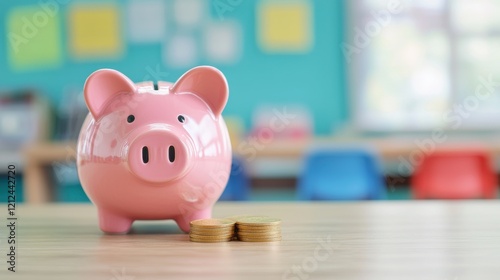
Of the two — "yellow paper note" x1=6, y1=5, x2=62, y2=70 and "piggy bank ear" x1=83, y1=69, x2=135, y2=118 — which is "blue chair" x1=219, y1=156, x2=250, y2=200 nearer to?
"yellow paper note" x1=6, y1=5, x2=62, y2=70

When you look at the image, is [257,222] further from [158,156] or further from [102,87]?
[102,87]

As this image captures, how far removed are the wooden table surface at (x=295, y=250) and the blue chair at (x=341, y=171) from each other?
6.34ft

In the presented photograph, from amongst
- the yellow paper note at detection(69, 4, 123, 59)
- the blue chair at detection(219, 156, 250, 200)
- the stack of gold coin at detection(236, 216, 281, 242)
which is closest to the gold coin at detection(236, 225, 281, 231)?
the stack of gold coin at detection(236, 216, 281, 242)

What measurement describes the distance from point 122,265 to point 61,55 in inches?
153

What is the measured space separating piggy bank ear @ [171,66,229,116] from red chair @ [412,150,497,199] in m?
2.39

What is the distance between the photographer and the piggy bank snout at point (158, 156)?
2.70 ft

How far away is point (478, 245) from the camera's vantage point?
745 millimetres

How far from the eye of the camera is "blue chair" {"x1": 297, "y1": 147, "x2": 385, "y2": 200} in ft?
9.99

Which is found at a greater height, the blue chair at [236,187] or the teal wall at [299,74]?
the teal wall at [299,74]

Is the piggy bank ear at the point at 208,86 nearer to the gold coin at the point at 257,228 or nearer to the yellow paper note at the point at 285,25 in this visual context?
the gold coin at the point at 257,228

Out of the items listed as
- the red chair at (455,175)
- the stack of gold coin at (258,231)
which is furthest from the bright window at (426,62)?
the stack of gold coin at (258,231)

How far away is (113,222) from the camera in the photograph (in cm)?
91

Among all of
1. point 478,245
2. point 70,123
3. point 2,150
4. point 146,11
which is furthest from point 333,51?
point 478,245

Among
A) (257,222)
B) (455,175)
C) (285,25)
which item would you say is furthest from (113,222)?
(285,25)
